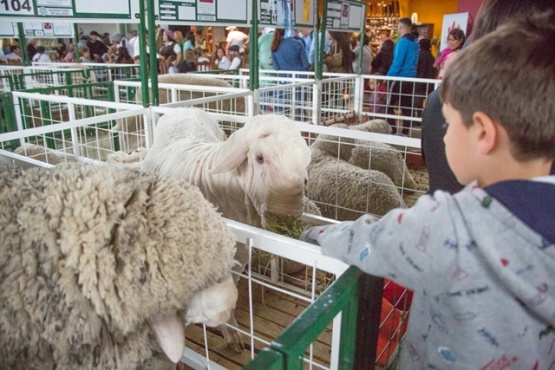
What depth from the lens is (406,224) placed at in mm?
758

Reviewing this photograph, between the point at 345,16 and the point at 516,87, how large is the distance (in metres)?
4.36

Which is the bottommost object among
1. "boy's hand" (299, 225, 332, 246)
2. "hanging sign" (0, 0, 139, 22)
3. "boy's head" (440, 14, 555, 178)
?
"boy's hand" (299, 225, 332, 246)

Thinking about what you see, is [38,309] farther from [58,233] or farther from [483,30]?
[483,30]

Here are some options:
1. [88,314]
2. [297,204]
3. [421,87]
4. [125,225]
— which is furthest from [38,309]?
[421,87]

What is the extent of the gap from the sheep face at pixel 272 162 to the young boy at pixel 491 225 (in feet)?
3.73

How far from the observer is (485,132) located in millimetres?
776

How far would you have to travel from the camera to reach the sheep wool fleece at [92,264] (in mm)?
934

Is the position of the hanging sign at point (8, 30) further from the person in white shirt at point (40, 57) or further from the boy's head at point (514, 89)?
the boy's head at point (514, 89)

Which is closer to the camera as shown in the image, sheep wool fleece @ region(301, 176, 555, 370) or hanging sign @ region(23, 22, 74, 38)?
sheep wool fleece @ region(301, 176, 555, 370)

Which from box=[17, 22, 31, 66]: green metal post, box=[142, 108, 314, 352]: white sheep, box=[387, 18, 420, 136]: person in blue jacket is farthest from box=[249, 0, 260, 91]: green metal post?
box=[17, 22, 31, 66]: green metal post

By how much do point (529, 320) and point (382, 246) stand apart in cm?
27

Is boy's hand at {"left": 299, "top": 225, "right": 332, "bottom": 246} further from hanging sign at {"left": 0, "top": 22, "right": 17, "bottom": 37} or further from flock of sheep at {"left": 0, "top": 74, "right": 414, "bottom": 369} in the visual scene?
hanging sign at {"left": 0, "top": 22, "right": 17, "bottom": 37}

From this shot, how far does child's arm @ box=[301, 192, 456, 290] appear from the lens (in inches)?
28.9

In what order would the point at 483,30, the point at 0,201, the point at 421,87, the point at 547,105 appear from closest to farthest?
1. the point at 547,105
2. the point at 0,201
3. the point at 483,30
4. the point at 421,87
